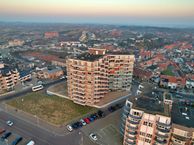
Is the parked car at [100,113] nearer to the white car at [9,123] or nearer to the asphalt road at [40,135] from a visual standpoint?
the asphalt road at [40,135]

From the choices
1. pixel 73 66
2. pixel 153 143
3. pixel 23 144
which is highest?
pixel 73 66

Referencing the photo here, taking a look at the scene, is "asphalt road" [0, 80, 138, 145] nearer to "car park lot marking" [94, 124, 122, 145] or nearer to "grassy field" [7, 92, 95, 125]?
"car park lot marking" [94, 124, 122, 145]

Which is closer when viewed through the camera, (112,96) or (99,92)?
(99,92)

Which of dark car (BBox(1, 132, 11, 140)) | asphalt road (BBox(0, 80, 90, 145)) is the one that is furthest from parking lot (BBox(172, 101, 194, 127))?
dark car (BBox(1, 132, 11, 140))

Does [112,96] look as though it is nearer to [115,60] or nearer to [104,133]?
[115,60]

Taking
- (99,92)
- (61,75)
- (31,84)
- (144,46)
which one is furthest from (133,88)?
(144,46)

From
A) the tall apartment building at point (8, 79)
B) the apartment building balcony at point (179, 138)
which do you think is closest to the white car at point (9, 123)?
the tall apartment building at point (8, 79)

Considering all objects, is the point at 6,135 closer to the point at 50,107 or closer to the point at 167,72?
the point at 50,107
